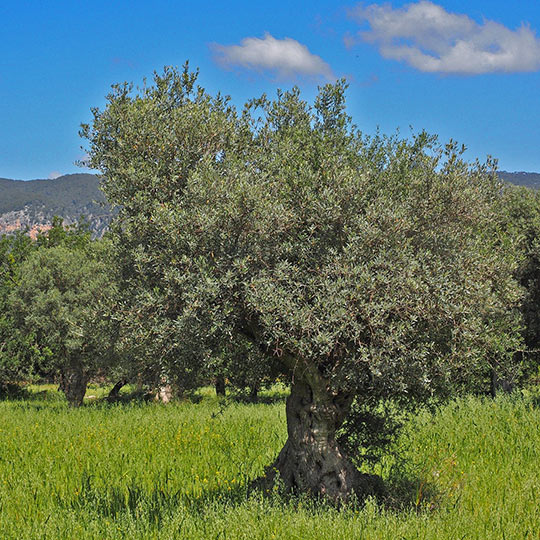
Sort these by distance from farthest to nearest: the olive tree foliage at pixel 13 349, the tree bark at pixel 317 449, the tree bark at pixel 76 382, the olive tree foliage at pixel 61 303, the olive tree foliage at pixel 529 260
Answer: the olive tree foliage at pixel 13 349 < the tree bark at pixel 76 382 < the olive tree foliage at pixel 61 303 < the olive tree foliage at pixel 529 260 < the tree bark at pixel 317 449

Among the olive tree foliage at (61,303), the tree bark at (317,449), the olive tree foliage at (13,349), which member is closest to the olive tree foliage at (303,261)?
the tree bark at (317,449)

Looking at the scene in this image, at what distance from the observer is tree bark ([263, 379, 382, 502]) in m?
9.72

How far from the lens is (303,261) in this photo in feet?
29.0

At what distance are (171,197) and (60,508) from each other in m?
6.36

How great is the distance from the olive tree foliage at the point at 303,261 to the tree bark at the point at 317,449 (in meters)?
0.03

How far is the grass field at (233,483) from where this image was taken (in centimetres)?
881

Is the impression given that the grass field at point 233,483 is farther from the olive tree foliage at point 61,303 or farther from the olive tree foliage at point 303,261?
the olive tree foliage at point 61,303

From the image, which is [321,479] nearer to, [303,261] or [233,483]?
[233,483]

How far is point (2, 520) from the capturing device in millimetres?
9672

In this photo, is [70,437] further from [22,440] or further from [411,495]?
[411,495]

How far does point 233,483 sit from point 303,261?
5.44 metres

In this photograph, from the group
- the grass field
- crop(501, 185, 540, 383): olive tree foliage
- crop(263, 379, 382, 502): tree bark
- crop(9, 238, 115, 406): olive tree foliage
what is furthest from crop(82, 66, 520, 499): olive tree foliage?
crop(9, 238, 115, 406): olive tree foliage

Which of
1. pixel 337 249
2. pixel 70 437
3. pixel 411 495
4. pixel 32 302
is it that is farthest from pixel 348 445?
pixel 32 302

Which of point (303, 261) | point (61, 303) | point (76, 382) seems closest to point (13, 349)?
point (76, 382)
